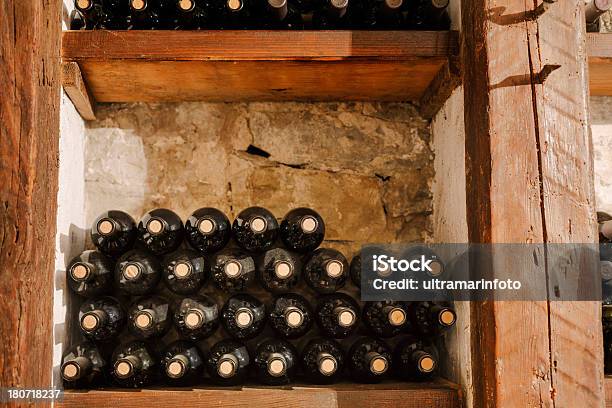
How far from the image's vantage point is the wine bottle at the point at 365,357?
5.57ft

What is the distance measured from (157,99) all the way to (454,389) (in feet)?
4.89

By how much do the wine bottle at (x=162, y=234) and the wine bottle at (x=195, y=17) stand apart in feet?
2.06

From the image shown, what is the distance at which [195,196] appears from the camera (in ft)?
6.88

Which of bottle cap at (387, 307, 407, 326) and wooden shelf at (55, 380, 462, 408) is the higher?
bottle cap at (387, 307, 407, 326)

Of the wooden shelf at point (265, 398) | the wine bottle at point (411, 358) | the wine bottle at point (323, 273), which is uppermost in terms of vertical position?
the wine bottle at point (323, 273)

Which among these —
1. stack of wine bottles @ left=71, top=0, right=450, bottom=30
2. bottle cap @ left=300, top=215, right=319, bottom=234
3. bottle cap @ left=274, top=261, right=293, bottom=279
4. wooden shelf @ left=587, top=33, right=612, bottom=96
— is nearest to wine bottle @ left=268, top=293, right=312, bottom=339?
bottle cap @ left=274, top=261, right=293, bottom=279

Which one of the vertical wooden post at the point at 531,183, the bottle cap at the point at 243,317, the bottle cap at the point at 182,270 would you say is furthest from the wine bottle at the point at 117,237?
the vertical wooden post at the point at 531,183

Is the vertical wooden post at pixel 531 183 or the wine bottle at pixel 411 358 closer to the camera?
the vertical wooden post at pixel 531 183

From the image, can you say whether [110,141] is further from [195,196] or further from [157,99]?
[195,196]

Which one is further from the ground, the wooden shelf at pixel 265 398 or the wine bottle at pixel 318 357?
the wine bottle at pixel 318 357

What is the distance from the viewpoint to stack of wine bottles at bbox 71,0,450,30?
69.2 inches

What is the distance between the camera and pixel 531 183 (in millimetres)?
1541

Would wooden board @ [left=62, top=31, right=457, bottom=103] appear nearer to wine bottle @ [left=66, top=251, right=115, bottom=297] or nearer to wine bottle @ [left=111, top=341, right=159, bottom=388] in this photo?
wine bottle @ [left=66, top=251, right=115, bottom=297]

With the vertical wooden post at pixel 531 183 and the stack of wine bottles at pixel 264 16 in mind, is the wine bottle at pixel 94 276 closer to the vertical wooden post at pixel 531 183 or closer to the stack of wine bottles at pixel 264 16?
the stack of wine bottles at pixel 264 16
